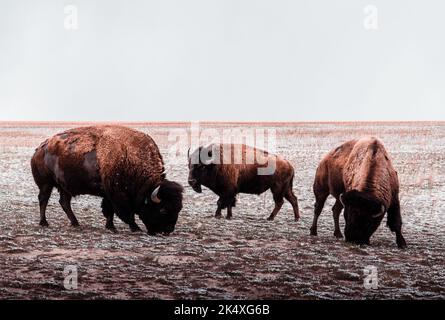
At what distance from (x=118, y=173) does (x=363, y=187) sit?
422cm

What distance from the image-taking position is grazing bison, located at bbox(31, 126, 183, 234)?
31.4 feet

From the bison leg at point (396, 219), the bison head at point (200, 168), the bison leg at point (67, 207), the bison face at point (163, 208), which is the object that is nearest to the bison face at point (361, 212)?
the bison leg at point (396, 219)

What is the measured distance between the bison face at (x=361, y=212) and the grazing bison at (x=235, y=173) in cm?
354

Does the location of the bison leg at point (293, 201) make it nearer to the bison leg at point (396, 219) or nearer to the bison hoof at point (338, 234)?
the bison hoof at point (338, 234)

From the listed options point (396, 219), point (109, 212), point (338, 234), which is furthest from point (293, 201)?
point (109, 212)

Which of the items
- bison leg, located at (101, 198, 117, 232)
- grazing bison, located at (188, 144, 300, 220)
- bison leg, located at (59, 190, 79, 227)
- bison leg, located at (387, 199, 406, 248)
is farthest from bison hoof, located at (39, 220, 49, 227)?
bison leg, located at (387, 199, 406, 248)

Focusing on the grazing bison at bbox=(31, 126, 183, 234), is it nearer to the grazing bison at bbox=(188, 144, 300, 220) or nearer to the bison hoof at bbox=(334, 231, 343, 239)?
the grazing bison at bbox=(188, 144, 300, 220)

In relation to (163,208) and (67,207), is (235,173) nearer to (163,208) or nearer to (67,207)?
(163,208)

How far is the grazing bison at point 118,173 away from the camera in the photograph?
31.4 feet

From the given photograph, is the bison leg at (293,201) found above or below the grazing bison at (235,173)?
below

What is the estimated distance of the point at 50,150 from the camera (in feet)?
33.4

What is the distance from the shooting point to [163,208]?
9.49 m
